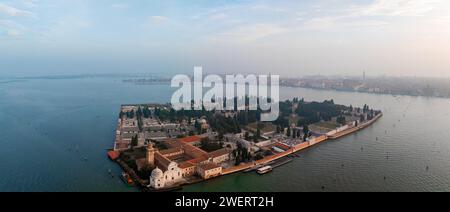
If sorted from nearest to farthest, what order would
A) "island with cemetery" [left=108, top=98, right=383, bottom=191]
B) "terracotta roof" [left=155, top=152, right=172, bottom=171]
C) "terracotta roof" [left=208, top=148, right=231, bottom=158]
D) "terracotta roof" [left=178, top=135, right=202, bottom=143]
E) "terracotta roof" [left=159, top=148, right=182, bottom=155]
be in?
1. "island with cemetery" [left=108, top=98, right=383, bottom=191]
2. "terracotta roof" [left=155, top=152, right=172, bottom=171]
3. "terracotta roof" [left=208, top=148, right=231, bottom=158]
4. "terracotta roof" [left=159, top=148, right=182, bottom=155]
5. "terracotta roof" [left=178, top=135, right=202, bottom=143]

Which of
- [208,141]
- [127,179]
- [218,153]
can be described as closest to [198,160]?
[218,153]

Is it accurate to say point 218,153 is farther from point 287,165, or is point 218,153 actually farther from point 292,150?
point 292,150

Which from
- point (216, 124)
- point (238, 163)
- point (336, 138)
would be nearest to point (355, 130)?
point (336, 138)

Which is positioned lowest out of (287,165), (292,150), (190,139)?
(287,165)

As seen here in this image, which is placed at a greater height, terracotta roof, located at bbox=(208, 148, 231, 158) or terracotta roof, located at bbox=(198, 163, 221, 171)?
terracotta roof, located at bbox=(208, 148, 231, 158)

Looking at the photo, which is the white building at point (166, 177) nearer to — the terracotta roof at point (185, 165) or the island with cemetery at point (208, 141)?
the island with cemetery at point (208, 141)

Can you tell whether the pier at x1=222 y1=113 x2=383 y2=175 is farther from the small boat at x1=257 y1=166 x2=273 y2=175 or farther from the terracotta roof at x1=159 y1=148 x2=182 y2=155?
the terracotta roof at x1=159 y1=148 x2=182 y2=155

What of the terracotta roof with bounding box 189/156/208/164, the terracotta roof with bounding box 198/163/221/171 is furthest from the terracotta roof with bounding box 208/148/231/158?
the terracotta roof with bounding box 198/163/221/171

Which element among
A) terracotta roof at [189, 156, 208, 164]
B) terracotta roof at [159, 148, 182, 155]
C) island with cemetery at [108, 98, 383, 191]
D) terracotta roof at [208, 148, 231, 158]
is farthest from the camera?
terracotta roof at [159, 148, 182, 155]
